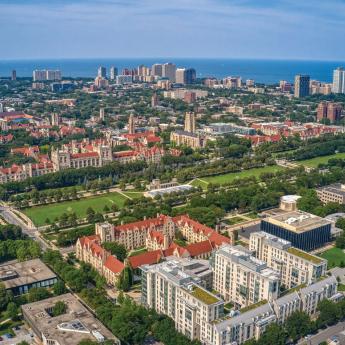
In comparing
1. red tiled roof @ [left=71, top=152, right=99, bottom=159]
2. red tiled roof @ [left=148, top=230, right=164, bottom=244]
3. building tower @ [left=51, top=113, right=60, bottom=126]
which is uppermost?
building tower @ [left=51, top=113, right=60, bottom=126]

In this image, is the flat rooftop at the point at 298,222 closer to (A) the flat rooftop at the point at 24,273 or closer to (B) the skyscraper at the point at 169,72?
(A) the flat rooftop at the point at 24,273

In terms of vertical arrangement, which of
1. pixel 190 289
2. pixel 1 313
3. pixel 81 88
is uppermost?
pixel 81 88

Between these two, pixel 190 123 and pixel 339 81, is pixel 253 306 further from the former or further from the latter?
pixel 339 81

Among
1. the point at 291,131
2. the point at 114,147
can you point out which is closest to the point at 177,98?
the point at 291,131

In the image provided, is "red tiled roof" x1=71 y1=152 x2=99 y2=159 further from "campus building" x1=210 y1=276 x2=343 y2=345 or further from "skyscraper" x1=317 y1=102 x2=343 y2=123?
"skyscraper" x1=317 y1=102 x2=343 y2=123

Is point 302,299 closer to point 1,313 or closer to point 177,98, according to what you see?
point 1,313

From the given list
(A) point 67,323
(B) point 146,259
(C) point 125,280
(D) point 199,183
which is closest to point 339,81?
(D) point 199,183

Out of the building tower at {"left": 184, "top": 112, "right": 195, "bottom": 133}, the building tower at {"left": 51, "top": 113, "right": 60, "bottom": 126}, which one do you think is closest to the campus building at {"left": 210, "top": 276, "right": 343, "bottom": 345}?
the building tower at {"left": 184, "top": 112, "right": 195, "bottom": 133}
